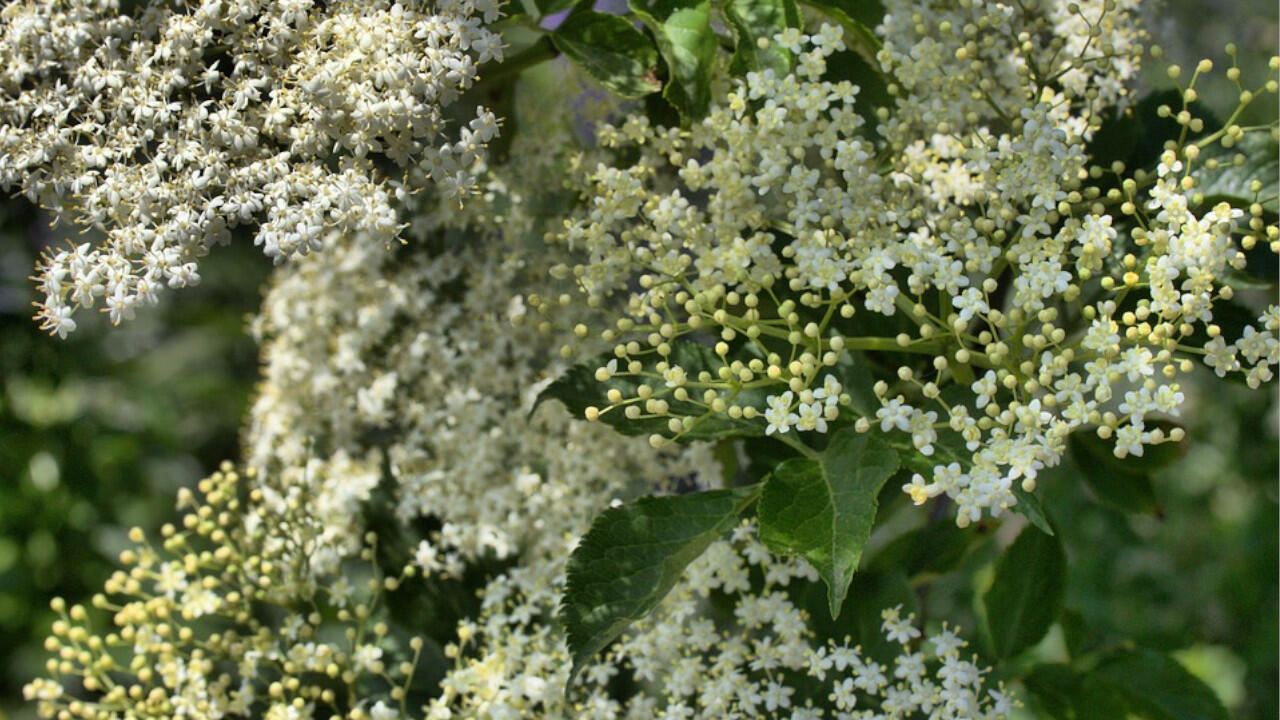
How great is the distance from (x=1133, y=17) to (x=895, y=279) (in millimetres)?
359

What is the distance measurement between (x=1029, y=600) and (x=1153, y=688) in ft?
0.42

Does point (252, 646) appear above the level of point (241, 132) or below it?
below

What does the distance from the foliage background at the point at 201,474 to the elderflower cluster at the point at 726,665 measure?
0.62 m

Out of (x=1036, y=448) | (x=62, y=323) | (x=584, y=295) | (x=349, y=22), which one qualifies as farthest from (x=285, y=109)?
(x=1036, y=448)

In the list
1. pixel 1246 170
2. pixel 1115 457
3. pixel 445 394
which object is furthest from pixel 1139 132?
pixel 445 394

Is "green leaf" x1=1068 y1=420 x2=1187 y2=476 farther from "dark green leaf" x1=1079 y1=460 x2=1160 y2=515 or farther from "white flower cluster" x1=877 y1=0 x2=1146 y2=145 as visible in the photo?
"white flower cluster" x1=877 y1=0 x2=1146 y2=145

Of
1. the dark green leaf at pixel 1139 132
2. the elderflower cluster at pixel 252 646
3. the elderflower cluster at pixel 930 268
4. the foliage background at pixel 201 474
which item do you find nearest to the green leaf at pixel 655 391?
the elderflower cluster at pixel 930 268

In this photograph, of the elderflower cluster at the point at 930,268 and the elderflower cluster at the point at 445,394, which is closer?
the elderflower cluster at the point at 930,268

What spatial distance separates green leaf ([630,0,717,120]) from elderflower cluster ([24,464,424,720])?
453 millimetres

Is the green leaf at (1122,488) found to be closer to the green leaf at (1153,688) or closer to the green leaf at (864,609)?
the green leaf at (1153,688)

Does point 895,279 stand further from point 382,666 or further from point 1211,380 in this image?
point 1211,380

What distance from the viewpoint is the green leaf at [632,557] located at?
70 centimetres

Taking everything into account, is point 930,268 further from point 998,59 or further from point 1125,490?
point 1125,490

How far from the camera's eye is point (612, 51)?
2.70ft
